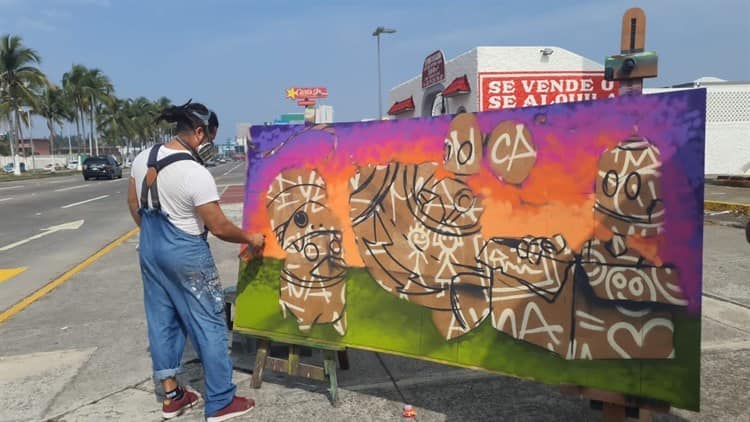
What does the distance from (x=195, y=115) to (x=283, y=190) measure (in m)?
0.75

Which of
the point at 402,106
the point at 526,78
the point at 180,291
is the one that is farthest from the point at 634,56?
the point at 402,106

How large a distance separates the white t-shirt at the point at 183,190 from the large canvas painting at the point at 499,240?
2.20ft

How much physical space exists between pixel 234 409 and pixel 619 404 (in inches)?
86.5

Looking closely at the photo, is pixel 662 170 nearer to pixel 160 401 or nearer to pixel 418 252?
pixel 418 252

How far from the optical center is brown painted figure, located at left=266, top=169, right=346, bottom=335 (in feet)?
11.4

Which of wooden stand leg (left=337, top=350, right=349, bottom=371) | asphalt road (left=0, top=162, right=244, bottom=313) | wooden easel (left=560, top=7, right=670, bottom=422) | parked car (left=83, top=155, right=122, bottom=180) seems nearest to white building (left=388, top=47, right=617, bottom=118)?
asphalt road (left=0, top=162, right=244, bottom=313)

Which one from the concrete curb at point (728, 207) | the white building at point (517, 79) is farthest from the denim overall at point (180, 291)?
the white building at point (517, 79)

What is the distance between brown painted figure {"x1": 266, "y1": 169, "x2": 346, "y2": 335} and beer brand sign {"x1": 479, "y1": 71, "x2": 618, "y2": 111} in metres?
15.6

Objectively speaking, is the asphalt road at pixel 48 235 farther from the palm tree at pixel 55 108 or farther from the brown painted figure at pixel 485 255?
the palm tree at pixel 55 108

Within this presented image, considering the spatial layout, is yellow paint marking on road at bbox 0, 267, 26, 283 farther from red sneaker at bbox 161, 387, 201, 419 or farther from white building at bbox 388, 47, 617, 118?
white building at bbox 388, 47, 617, 118

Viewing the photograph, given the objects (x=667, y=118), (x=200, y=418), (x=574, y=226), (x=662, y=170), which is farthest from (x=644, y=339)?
(x=200, y=418)

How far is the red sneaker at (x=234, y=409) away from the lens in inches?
128

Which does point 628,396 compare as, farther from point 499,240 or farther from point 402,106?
point 402,106

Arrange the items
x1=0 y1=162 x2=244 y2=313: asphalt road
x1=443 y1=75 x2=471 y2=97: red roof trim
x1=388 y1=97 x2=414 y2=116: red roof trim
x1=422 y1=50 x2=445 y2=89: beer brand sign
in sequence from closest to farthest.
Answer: x1=0 y1=162 x2=244 y2=313: asphalt road, x1=443 y1=75 x2=471 y2=97: red roof trim, x1=422 y1=50 x2=445 y2=89: beer brand sign, x1=388 y1=97 x2=414 y2=116: red roof trim
